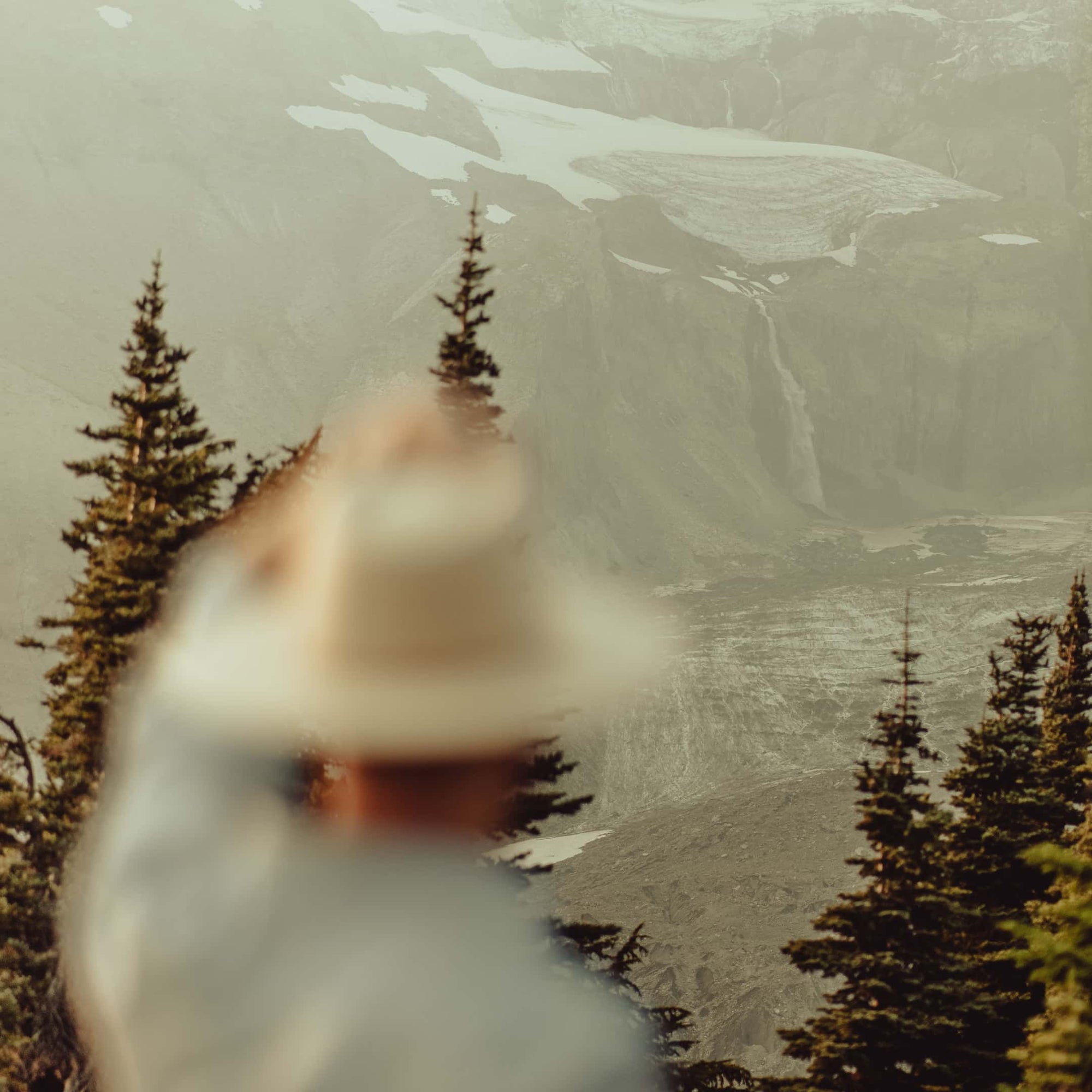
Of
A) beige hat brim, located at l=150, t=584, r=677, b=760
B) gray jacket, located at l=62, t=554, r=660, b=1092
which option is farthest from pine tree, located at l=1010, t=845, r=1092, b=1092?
beige hat brim, located at l=150, t=584, r=677, b=760

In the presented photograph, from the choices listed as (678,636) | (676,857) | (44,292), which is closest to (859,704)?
(678,636)

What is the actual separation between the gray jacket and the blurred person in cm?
3

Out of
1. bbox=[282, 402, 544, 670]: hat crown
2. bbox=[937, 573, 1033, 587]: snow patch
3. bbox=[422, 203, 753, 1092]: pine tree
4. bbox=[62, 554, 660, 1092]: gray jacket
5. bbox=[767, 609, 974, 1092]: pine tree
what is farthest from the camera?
bbox=[937, 573, 1033, 587]: snow patch

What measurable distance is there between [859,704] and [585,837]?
35.0 metres

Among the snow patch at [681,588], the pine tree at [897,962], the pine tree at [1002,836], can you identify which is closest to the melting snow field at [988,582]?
the snow patch at [681,588]

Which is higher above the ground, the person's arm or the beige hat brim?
the beige hat brim

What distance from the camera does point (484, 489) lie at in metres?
20.4

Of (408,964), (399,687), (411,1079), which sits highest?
(399,687)

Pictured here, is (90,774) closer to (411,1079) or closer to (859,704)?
(411,1079)

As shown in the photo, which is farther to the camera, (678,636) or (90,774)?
(678,636)

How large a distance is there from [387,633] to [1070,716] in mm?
21786

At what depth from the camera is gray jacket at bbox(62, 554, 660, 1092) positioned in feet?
51.1

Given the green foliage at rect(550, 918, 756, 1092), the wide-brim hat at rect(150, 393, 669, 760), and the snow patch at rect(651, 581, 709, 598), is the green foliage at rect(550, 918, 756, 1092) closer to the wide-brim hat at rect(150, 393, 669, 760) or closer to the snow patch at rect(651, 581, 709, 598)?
the wide-brim hat at rect(150, 393, 669, 760)

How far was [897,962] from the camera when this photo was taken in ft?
68.8
